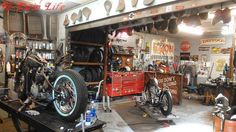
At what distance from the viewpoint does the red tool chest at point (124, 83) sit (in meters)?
6.77

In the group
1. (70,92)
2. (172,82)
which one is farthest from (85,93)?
(172,82)

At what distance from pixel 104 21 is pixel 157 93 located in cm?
282

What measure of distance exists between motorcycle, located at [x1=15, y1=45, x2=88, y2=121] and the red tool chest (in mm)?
3346

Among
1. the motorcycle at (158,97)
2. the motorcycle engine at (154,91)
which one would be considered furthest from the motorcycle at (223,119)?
the motorcycle engine at (154,91)

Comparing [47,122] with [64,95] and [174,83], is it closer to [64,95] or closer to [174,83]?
[64,95]

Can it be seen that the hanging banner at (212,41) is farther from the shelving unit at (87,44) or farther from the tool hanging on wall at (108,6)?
the tool hanging on wall at (108,6)

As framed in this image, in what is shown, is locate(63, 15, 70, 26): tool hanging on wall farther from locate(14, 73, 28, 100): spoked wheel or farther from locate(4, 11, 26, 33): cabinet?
locate(14, 73, 28, 100): spoked wheel

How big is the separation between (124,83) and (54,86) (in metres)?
4.67

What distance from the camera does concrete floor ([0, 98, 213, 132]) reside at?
4633 millimetres

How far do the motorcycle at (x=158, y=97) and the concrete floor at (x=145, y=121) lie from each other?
38 cm

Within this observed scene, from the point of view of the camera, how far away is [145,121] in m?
5.23

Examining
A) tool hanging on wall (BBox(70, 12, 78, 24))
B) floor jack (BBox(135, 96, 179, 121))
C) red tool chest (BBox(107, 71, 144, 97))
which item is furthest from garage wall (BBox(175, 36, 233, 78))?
tool hanging on wall (BBox(70, 12, 78, 24))

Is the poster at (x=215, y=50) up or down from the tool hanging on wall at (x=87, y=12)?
down

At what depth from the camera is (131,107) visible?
6773mm
